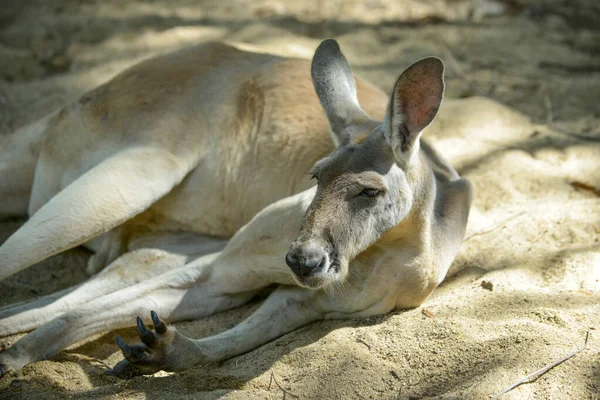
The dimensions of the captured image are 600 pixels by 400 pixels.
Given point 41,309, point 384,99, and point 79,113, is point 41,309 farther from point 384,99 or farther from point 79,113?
point 384,99

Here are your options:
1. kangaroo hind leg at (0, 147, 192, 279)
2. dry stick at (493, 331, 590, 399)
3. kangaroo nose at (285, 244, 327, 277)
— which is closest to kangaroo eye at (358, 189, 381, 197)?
kangaroo nose at (285, 244, 327, 277)

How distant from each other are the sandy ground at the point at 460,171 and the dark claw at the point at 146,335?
19cm

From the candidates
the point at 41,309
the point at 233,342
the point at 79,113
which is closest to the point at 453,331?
the point at 233,342

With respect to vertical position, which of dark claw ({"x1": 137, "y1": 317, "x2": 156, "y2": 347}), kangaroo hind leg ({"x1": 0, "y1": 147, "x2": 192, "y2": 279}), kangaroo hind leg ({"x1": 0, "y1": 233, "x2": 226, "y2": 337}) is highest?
kangaroo hind leg ({"x1": 0, "y1": 147, "x2": 192, "y2": 279})

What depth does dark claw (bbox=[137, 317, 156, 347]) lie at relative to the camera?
3.10 m

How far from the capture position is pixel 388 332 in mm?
3365

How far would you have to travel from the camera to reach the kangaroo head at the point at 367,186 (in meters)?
3.01

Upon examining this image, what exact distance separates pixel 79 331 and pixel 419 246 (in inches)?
65.4

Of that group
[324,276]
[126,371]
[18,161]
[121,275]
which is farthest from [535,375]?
[18,161]

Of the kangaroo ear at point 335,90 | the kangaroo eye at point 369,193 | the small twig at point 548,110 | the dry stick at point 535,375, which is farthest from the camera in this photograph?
the small twig at point 548,110

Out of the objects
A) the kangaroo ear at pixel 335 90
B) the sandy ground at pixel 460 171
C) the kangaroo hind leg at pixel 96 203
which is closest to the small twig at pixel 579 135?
the sandy ground at pixel 460 171

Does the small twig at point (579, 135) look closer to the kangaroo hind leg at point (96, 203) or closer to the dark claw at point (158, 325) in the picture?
the kangaroo hind leg at point (96, 203)

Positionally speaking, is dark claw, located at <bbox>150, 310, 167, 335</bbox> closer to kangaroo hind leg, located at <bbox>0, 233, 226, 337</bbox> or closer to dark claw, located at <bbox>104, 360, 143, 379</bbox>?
dark claw, located at <bbox>104, 360, 143, 379</bbox>

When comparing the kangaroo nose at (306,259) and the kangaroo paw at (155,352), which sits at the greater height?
the kangaroo nose at (306,259)
